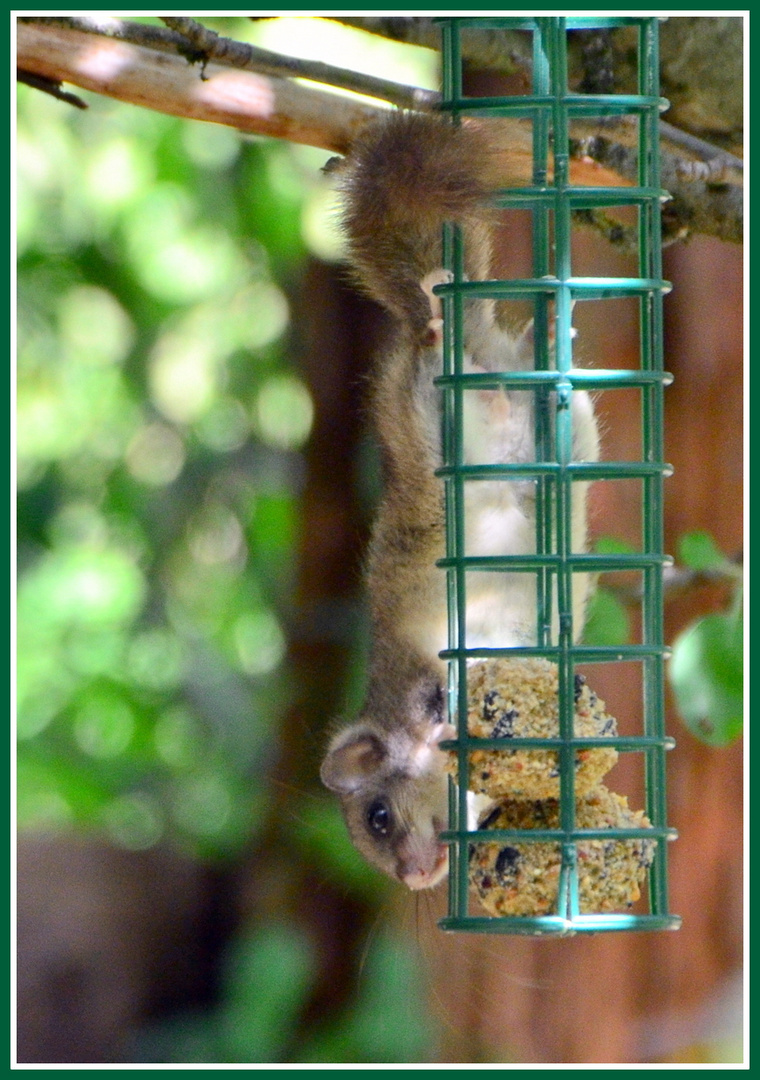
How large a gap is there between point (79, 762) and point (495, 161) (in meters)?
3.47

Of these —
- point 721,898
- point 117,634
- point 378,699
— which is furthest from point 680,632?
point 117,634

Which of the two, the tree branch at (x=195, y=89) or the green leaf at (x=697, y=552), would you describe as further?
the green leaf at (x=697, y=552)

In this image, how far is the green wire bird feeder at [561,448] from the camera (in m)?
2.61

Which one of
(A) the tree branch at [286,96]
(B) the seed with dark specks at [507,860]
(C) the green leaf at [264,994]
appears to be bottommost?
(C) the green leaf at [264,994]

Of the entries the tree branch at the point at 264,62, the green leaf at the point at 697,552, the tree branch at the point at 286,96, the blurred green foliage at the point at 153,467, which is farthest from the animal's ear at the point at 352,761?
the blurred green foliage at the point at 153,467

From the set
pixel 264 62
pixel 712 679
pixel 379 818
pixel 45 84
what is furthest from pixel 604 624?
pixel 45 84

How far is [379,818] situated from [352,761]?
0.55ft

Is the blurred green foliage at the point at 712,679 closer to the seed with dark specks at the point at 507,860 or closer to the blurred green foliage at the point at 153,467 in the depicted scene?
the seed with dark specks at the point at 507,860

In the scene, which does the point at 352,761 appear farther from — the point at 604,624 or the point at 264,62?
the point at 264,62

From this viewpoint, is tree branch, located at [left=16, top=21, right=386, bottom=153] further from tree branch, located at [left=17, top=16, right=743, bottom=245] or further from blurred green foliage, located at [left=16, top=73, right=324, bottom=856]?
blurred green foliage, located at [left=16, top=73, right=324, bottom=856]

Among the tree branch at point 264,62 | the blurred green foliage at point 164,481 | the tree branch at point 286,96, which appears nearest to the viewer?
the tree branch at point 264,62

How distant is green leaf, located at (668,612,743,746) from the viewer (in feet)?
10.3

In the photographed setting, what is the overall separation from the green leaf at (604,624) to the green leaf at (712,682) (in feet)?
1.84

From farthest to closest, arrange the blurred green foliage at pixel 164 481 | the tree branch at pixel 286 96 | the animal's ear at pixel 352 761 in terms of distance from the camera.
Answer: the blurred green foliage at pixel 164 481
the animal's ear at pixel 352 761
the tree branch at pixel 286 96
